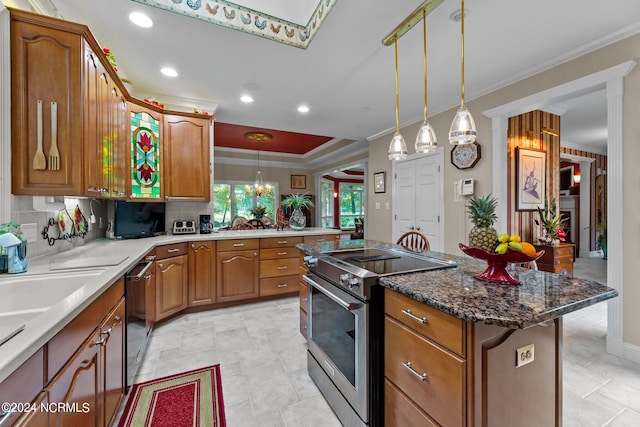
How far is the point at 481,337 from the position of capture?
36.8 inches

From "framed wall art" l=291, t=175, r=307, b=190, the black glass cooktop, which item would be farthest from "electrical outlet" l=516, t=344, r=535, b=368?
"framed wall art" l=291, t=175, r=307, b=190

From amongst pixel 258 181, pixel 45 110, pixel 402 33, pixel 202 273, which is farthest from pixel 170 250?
pixel 258 181

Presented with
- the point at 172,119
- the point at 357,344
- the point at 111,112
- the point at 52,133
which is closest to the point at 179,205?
the point at 172,119

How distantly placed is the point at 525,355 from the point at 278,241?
2834 mm

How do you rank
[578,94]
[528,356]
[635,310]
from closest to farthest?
[528,356], [635,310], [578,94]

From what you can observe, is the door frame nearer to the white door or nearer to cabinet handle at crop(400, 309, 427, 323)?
the white door

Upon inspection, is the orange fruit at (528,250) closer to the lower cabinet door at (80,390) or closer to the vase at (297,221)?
the lower cabinet door at (80,390)

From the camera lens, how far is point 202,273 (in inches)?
123

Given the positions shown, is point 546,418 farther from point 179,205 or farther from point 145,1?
point 179,205

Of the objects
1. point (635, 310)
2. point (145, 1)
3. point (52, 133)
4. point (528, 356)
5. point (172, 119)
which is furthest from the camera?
point (172, 119)

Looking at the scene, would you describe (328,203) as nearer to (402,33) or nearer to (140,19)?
(402,33)

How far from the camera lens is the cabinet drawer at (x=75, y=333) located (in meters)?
0.84

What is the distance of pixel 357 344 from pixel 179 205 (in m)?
3.06

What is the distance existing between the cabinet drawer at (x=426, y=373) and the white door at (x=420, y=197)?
2769mm
